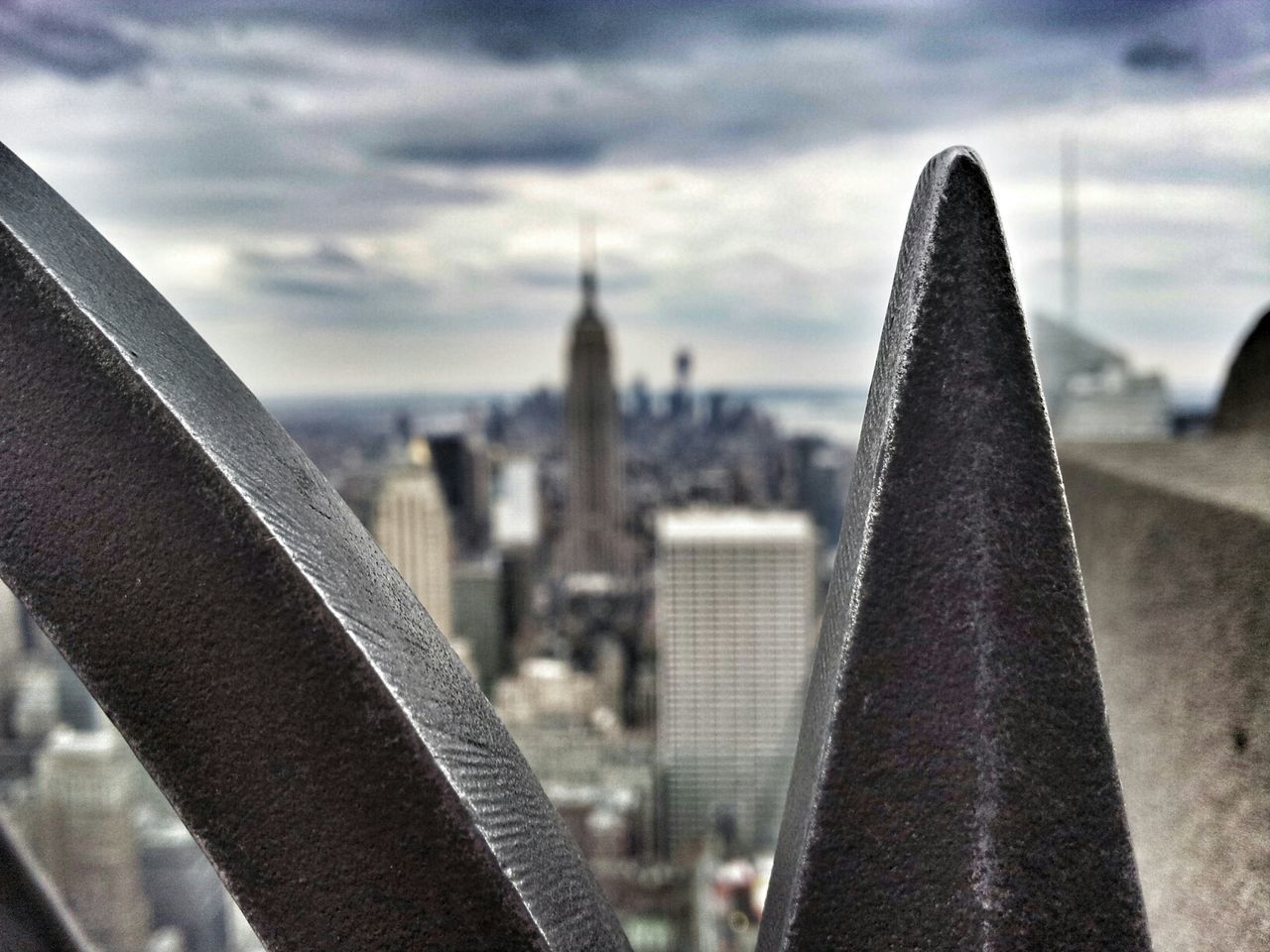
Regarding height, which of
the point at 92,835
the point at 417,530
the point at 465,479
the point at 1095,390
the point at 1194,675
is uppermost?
the point at 1095,390

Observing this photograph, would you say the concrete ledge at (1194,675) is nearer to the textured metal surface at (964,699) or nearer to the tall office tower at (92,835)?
the textured metal surface at (964,699)

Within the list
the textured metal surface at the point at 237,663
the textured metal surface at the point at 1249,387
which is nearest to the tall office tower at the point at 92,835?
the textured metal surface at the point at 237,663

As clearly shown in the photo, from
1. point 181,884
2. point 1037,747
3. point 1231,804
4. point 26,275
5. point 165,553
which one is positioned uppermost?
point 26,275

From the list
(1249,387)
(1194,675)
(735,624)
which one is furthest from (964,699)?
(735,624)

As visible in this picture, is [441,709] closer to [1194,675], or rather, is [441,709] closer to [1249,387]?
[1194,675]

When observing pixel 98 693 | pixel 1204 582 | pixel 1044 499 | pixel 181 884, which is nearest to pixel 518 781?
pixel 98 693

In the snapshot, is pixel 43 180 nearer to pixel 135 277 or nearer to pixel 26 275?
pixel 135 277

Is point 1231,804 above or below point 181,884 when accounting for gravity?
above
